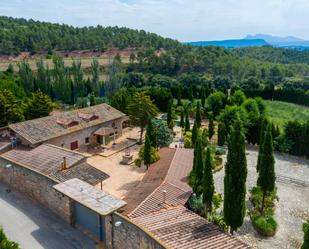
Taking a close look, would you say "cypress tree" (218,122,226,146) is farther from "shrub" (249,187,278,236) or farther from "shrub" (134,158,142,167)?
"shrub" (249,187,278,236)

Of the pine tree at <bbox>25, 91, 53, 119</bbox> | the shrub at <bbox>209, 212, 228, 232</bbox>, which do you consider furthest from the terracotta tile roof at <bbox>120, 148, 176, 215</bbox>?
the pine tree at <bbox>25, 91, 53, 119</bbox>

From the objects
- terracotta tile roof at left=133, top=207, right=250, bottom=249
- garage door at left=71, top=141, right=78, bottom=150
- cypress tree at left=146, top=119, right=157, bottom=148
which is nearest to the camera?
terracotta tile roof at left=133, top=207, right=250, bottom=249

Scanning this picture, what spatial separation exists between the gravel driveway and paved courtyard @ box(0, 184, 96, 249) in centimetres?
942

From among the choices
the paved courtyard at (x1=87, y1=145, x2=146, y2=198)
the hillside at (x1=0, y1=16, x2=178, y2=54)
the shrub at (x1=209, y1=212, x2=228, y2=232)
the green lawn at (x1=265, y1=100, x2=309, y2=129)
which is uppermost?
the hillside at (x1=0, y1=16, x2=178, y2=54)

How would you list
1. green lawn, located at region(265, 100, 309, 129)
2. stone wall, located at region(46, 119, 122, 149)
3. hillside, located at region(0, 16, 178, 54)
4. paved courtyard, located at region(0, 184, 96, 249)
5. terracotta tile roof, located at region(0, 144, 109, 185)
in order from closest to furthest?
paved courtyard, located at region(0, 184, 96, 249) < terracotta tile roof, located at region(0, 144, 109, 185) < stone wall, located at region(46, 119, 122, 149) < green lawn, located at region(265, 100, 309, 129) < hillside, located at region(0, 16, 178, 54)

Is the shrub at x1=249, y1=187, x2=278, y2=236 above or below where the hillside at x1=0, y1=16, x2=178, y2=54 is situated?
below

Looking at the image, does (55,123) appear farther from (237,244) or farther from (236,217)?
(237,244)

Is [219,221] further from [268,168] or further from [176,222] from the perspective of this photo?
[268,168]

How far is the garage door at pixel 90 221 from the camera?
16.0m

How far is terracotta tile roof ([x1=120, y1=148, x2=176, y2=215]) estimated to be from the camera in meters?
18.1

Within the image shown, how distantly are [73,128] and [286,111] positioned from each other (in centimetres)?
4466

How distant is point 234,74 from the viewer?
91.8 metres

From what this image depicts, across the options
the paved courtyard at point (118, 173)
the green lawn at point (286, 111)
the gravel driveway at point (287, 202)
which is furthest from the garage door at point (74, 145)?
the green lawn at point (286, 111)

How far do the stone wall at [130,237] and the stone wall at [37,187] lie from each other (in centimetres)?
412
